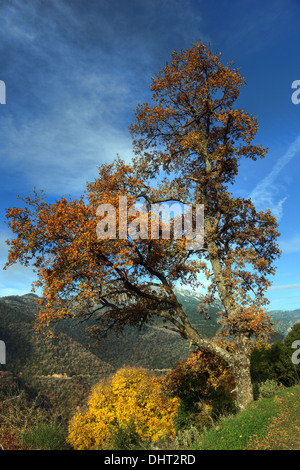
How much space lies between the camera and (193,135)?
17.2m

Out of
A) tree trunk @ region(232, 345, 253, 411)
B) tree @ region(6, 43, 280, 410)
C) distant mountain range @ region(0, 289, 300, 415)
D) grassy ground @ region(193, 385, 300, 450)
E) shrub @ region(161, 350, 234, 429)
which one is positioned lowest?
distant mountain range @ region(0, 289, 300, 415)

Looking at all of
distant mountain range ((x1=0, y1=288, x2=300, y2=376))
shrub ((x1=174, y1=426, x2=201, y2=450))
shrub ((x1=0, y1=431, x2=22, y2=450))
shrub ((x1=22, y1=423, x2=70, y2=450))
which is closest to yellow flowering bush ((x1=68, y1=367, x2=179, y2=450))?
shrub ((x1=22, y1=423, x2=70, y2=450))

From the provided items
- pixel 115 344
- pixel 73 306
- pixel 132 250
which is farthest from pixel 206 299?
pixel 115 344

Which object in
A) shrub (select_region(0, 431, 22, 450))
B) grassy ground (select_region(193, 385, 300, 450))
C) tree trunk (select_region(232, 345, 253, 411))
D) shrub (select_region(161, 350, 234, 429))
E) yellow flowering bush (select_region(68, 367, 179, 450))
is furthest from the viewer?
yellow flowering bush (select_region(68, 367, 179, 450))

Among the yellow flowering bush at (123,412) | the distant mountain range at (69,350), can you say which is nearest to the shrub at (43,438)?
the yellow flowering bush at (123,412)

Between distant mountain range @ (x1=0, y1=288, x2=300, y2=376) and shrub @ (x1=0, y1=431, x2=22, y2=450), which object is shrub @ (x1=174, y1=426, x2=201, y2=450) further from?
distant mountain range @ (x1=0, y1=288, x2=300, y2=376)

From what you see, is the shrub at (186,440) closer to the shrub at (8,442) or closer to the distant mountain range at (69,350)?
the shrub at (8,442)

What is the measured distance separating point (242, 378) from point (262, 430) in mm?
3901

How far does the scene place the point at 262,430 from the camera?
10.3 m

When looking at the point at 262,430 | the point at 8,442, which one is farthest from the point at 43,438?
the point at 262,430

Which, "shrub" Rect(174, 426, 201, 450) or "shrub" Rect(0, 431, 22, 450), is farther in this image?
"shrub" Rect(0, 431, 22, 450)

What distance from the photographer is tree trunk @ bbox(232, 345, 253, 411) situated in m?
14.1

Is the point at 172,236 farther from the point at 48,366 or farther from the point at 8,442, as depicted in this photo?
the point at 48,366

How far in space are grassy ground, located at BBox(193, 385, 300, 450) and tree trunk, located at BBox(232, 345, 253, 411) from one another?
2.57ft
